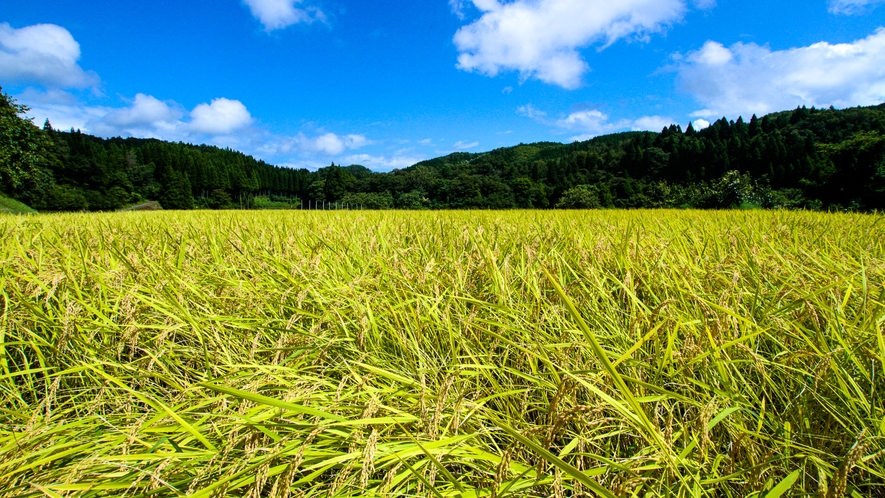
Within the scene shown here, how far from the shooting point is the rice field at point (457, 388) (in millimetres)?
644

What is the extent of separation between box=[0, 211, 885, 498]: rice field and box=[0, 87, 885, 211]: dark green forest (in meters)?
14.6

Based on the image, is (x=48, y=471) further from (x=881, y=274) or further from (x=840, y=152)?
(x=840, y=152)

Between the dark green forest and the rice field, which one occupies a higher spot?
the dark green forest

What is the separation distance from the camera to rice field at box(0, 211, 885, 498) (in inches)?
25.3

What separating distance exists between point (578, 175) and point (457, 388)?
189 feet

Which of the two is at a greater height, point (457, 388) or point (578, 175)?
point (578, 175)

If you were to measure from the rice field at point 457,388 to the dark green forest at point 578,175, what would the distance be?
14.6m

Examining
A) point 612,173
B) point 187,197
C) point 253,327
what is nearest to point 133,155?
point 187,197

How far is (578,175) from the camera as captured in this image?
53.6 metres

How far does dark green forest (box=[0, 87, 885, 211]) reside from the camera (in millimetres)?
16328

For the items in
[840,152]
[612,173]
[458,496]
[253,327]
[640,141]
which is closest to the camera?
[458,496]

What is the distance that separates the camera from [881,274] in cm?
124

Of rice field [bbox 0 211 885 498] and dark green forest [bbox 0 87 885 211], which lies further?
dark green forest [bbox 0 87 885 211]

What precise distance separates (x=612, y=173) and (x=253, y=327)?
2326 inches
